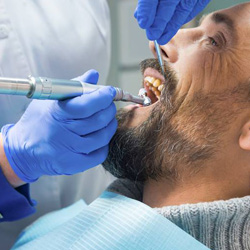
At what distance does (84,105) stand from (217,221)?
1.53 feet

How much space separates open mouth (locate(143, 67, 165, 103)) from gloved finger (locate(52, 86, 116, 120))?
0.26 metres

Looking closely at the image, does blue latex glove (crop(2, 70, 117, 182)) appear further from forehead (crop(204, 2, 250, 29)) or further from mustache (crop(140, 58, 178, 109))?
forehead (crop(204, 2, 250, 29))

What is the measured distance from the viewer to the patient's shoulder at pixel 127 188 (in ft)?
4.75

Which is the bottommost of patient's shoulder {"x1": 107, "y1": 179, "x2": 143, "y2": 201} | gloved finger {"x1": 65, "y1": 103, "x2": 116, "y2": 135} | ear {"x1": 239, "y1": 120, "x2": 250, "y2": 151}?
patient's shoulder {"x1": 107, "y1": 179, "x2": 143, "y2": 201}

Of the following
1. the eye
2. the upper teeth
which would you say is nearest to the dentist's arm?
the upper teeth

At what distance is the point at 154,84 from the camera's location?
142 centimetres

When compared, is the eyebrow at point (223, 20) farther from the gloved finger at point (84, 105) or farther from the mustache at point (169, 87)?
the gloved finger at point (84, 105)

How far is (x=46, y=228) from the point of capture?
151 cm

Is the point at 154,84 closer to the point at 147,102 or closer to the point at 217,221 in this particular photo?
the point at 147,102

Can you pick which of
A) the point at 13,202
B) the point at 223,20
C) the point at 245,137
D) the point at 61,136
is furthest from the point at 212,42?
the point at 13,202

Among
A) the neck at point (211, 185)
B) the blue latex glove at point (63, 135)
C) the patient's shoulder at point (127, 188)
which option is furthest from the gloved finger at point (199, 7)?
the patient's shoulder at point (127, 188)

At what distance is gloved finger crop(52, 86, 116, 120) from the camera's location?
44.8 inches

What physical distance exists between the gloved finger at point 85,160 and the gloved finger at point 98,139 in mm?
22

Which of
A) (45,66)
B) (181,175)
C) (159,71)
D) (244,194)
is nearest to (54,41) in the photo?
(45,66)
